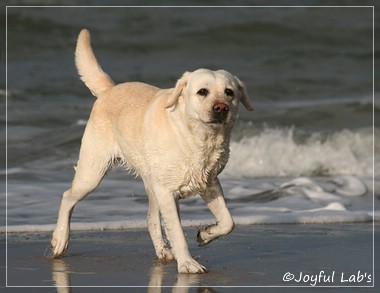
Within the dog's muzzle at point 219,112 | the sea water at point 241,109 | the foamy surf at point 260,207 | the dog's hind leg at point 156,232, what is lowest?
the sea water at point 241,109

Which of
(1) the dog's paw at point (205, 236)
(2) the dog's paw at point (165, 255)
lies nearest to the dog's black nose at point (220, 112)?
(1) the dog's paw at point (205, 236)

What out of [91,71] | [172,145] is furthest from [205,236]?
[91,71]

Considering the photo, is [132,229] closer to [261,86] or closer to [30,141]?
[30,141]

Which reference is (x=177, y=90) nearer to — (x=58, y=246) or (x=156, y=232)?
(x=156, y=232)

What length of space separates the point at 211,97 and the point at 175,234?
92 cm

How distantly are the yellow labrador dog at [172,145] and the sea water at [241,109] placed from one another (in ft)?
4.15

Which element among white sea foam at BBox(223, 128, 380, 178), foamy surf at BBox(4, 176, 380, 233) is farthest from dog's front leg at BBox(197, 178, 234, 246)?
white sea foam at BBox(223, 128, 380, 178)

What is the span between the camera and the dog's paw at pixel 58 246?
6938 mm

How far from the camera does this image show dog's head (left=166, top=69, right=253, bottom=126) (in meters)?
5.95

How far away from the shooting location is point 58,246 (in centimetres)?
695

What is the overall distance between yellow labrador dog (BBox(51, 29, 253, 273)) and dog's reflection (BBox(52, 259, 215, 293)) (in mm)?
126

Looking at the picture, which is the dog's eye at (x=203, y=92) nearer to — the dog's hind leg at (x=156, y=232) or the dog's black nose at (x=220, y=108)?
the dog's black nose at (x=220, y=108)

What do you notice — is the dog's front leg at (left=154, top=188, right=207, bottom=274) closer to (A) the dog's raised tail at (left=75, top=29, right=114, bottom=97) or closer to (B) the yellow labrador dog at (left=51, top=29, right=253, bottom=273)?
(B) the yellow labrador dog at (left=51, top=29, right=253, bottom=273)

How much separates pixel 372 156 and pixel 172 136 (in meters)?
6.17
